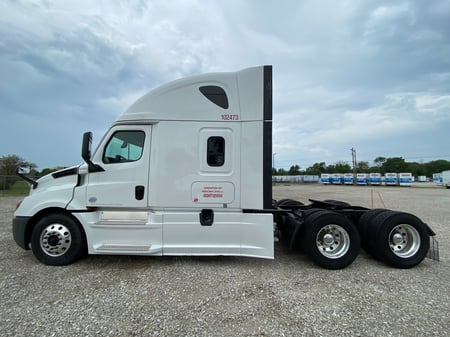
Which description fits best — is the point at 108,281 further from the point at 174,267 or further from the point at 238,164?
the point at 238,164

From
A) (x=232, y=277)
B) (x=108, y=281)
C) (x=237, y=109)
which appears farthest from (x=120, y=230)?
(x=237, y=109)

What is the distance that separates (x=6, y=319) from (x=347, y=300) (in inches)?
158

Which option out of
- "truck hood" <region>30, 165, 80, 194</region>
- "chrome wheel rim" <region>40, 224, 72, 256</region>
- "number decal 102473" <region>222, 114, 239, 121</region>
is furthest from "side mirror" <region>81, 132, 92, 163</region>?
"number decal 102473" <region>222, 114, 239, 121</region>

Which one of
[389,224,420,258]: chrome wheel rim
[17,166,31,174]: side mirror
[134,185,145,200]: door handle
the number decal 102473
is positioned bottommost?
[389,224,420,258]: chrome wheel rim

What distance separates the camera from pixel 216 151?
347cm

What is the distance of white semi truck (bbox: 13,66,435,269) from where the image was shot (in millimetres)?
3414

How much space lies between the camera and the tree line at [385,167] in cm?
8494

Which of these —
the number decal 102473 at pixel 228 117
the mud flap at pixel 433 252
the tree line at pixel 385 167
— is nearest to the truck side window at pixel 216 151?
the number decal 102473 at pixel 228 117

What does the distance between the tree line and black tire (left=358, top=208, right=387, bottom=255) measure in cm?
8790

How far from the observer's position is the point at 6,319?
7.46 feet

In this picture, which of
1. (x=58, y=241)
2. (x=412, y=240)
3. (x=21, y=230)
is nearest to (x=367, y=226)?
(x=412, y=240)

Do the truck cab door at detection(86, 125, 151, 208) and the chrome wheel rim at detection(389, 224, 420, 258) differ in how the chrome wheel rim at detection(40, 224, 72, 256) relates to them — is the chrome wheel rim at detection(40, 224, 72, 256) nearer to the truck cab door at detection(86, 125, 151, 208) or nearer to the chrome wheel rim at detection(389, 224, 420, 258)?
the truck cab door at detection(86, 125, 151, 208)

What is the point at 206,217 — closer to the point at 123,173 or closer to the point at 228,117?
the point at 123,173

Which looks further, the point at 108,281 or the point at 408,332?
the point at 108,281
